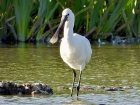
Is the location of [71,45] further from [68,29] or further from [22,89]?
[22,89]

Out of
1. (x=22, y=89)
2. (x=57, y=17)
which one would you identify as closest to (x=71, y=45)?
(x=22, y=89)

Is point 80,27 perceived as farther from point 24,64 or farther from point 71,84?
point 71,84

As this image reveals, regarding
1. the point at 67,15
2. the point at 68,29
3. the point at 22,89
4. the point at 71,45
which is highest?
the point at 67,15

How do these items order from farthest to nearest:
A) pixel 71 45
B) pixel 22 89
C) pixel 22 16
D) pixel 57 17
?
pixel 57 17 → pixel 22 16 → pixel 71 45 → pixel 22 89

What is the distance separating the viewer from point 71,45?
918 centimetres

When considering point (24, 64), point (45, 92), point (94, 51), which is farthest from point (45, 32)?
point (45, 92)

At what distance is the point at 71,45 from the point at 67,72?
8.21ft

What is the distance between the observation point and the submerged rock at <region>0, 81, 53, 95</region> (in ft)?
28.8

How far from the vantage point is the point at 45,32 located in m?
17.7

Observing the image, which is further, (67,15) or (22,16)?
(22,16)

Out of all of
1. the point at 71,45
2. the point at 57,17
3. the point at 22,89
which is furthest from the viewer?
the point at 57,17

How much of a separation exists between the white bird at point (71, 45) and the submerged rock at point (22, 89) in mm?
661

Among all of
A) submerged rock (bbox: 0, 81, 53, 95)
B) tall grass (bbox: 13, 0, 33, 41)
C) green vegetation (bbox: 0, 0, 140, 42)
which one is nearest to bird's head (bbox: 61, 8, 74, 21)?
submerged rock (bbox: 0, 81, 53, 95)

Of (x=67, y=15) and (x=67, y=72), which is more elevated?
(x=67, y=15)
